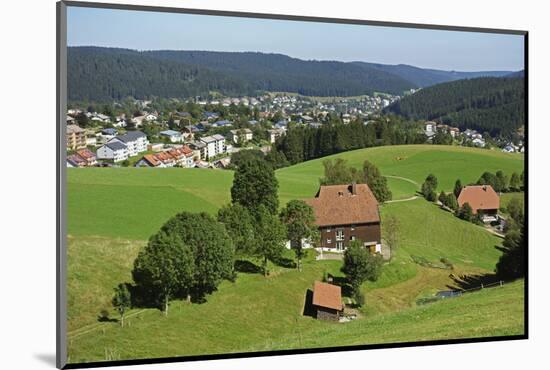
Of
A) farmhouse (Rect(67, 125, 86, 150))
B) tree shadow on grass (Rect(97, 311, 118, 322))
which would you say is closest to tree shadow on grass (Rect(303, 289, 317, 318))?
tree shadow on grass (Rect(97, 311, 118, 322))

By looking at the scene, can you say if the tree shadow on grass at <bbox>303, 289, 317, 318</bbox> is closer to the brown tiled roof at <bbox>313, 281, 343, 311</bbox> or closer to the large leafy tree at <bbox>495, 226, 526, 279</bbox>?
the brown tiled roof at <bbox>313, 281, 343, 311</bbox>

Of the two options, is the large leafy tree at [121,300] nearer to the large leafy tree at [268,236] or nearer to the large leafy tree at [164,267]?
the large leafy tree at [164,267]

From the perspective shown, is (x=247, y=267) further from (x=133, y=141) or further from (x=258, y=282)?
A: (x=133, y=141)

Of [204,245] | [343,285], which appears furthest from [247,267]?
[343,285]

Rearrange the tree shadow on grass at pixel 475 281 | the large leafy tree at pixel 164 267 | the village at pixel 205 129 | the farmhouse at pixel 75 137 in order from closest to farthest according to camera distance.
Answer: the farmhouse at pixel 75 137 < the village at pixel 205 129 < the large leafy tree at pixel 164 267 < the tree shadow on grass at pixel 475 281

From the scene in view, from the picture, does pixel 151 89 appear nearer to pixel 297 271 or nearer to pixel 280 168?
pixel 280 168

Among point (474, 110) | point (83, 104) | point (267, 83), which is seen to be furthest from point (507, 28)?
point (83, 104)

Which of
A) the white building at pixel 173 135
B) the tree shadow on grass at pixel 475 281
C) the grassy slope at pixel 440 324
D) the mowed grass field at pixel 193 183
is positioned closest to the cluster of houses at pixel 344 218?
the mowed grass field at pixel 193 183
